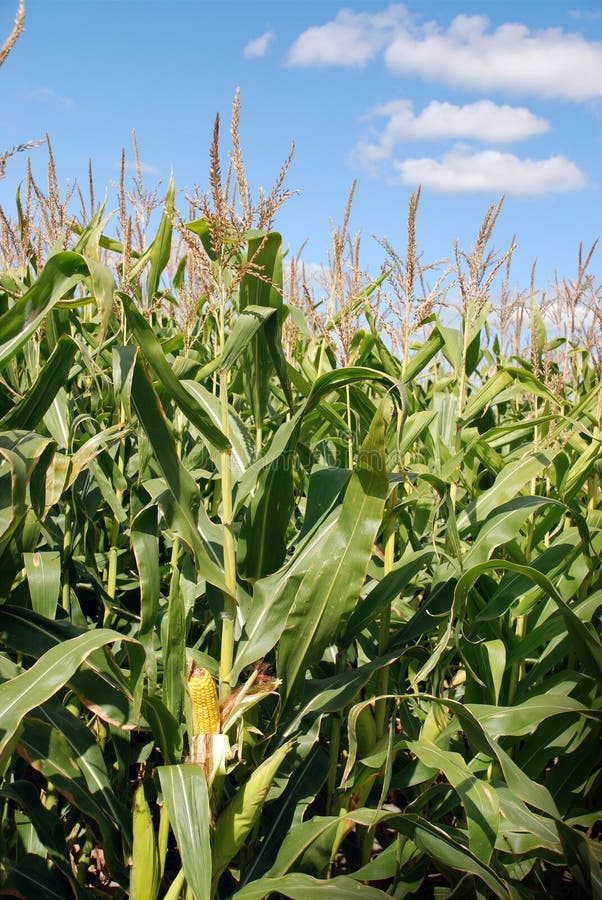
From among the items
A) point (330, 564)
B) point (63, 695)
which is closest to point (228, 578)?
point (330, 564)

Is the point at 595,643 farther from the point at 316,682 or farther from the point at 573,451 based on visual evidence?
the point at 573,451

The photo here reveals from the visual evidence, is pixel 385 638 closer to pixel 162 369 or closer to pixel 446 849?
pixel 446 849

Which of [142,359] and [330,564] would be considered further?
[330,564]

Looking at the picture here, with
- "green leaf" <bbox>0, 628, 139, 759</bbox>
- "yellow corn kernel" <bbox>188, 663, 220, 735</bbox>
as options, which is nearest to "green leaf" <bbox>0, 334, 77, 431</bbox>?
"green leaf" <bbox>0, 628, 139, 759</bbox>

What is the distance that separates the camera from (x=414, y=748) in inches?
67.1

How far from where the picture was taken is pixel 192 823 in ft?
4.51

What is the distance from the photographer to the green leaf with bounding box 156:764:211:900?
53.6 inches

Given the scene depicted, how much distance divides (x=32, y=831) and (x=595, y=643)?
60.7 inches

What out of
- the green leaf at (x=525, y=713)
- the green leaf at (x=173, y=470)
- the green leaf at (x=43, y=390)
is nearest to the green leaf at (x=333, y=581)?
the green leaf at (x=173, y=470)

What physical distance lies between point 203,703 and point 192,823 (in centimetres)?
22

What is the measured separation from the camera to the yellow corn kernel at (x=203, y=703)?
4.81 ft

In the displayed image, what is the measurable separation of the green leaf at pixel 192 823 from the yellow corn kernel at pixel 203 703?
0.10 m

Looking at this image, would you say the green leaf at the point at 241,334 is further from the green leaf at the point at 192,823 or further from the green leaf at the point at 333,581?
the green leaf at the point at 192,823

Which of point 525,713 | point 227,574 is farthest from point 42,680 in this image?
point 525,713
